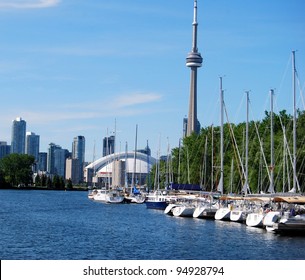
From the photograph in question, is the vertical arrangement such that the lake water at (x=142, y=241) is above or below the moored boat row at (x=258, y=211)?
below

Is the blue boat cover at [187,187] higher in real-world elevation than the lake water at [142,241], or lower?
higher

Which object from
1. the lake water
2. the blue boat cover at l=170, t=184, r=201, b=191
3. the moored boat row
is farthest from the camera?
the blue boat cover at l=170, t=184, r=201, b=191

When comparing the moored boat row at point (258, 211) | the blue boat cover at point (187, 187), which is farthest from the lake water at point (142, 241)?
the blue boat cover at point (187, 187)

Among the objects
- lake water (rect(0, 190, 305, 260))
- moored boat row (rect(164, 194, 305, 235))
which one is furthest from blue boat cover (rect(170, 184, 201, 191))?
lake water (rect(0, 190, 305, 260))

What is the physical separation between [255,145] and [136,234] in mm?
45313

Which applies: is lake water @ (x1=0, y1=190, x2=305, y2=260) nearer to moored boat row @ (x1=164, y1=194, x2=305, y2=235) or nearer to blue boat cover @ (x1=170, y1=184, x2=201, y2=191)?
moored boat row @ (x1=164, y1=194, x2=305, y2=235)

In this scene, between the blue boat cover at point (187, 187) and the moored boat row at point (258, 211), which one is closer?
the moored boat row at point (258, 211)

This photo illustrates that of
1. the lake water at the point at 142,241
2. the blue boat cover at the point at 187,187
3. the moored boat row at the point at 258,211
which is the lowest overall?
the lake water at the point at 142,241

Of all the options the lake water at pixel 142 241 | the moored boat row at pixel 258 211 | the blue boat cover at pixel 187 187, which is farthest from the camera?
the blue boat cover at pixel 187 187

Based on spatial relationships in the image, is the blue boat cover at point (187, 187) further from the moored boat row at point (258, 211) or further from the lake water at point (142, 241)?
the lake water at point (142, 241)

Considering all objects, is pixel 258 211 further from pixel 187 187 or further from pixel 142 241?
pixel 187 187

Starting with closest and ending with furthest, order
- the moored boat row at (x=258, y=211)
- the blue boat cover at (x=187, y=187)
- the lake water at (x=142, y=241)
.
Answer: the lake water at (x=142, y=241) < the moored boat row at (x=258, y=211) < the blue boat cover at (x=187, y=187)
